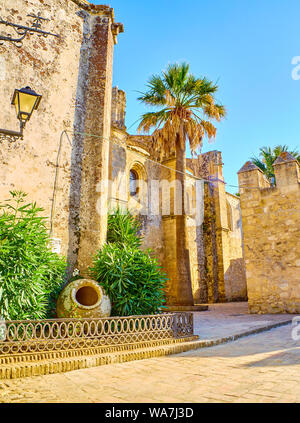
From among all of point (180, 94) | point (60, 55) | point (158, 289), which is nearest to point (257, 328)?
point (158, 289)

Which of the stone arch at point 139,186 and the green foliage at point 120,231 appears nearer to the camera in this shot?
the green foliage at point 120,231

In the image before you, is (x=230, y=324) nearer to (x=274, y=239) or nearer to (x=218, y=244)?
(x=274, y=239)

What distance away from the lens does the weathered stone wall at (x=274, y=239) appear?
31.0 feet

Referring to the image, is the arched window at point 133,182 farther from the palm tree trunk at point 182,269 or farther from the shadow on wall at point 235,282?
the shadow on wall at point 235,282

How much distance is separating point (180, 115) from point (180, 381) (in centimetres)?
1118

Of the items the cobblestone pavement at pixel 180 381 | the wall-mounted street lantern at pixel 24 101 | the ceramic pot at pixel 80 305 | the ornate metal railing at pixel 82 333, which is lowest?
the cobblestone pavement at pixel 180 381

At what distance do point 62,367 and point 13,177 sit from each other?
12.6ft

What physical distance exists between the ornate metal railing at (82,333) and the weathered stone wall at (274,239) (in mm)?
5461

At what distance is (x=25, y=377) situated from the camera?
3.16 meters

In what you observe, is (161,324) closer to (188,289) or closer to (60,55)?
(60,55)

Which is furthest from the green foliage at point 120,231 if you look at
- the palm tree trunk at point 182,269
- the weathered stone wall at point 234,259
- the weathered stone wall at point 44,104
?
the weathered stone wall at point 234,259

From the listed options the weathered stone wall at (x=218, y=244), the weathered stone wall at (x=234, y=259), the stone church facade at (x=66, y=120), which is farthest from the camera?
the weathered stone wall at (x=234, y=259)

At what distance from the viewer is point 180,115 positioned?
12.5 metres

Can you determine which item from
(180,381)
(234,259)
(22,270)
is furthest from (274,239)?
(234,259)
